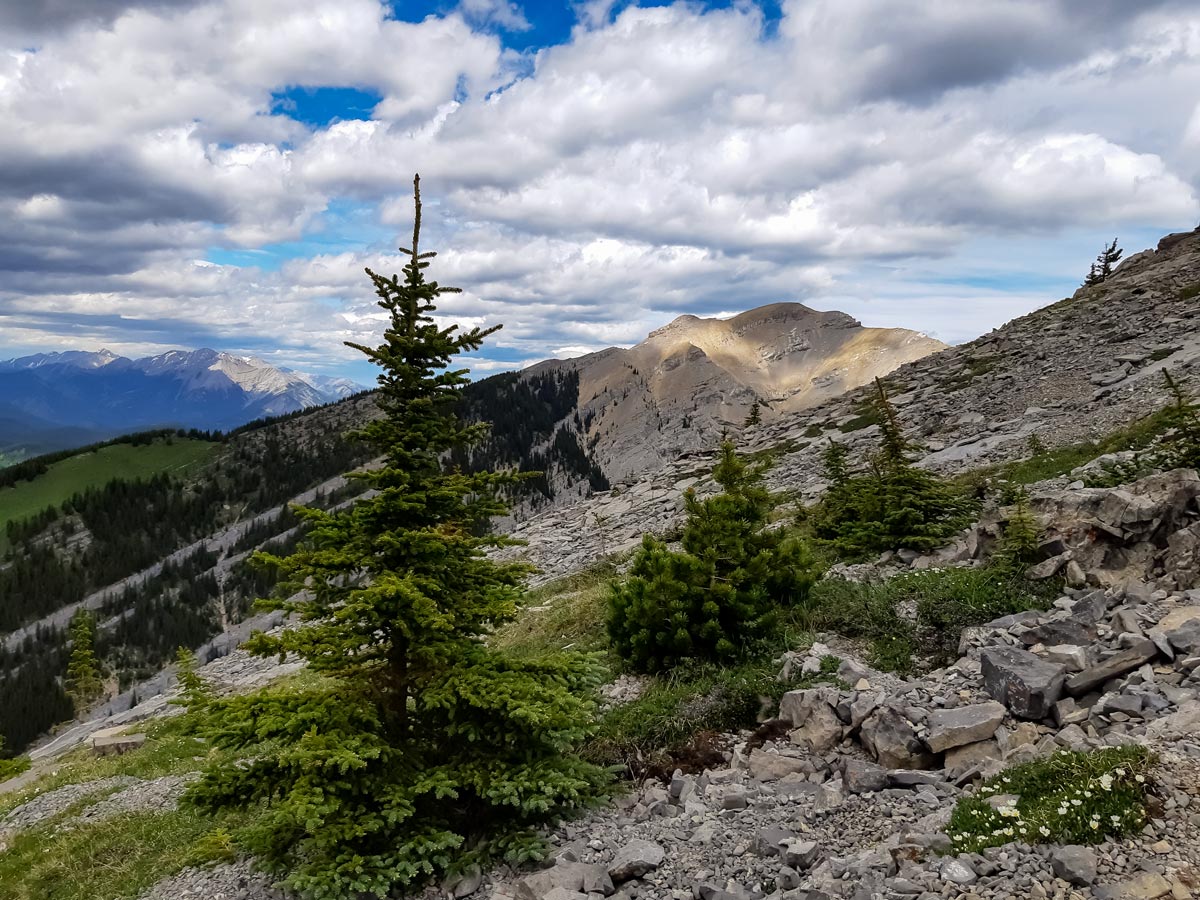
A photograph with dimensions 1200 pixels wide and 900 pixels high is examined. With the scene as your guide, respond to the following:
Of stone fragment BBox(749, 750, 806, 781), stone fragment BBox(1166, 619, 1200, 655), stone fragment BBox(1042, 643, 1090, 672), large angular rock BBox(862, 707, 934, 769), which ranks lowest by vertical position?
stone fragment BBox(749, 750, 806, 781)

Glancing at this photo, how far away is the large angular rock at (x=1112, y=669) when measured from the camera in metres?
9.09

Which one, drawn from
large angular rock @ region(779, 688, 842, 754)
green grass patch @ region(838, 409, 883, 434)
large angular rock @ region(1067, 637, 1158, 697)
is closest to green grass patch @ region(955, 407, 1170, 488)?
large angular rock @ region(1067, 637, 1158, 697)

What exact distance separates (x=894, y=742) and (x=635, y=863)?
4.02m

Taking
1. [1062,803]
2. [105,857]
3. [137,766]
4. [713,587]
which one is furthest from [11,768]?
[1062,803]

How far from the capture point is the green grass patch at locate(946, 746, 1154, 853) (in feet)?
20.3

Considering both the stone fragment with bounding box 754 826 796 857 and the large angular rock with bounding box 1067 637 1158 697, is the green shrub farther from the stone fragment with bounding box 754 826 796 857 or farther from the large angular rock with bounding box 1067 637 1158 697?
the large angular rock with bounding box 1067 637 1158 697

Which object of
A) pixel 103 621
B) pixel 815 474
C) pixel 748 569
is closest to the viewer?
pixel 748 569

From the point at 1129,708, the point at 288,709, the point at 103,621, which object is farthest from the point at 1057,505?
the point at 103,621

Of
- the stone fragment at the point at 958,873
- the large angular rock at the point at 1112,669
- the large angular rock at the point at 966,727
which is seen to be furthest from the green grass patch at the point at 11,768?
the large angular rock at the point at 1112,669

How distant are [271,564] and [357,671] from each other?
6.89ft

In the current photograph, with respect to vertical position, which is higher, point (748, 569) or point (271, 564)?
point (271, 564)

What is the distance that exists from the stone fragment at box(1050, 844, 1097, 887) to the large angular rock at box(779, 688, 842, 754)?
4245 mm

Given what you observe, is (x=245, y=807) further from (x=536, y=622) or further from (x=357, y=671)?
(x=536, y=622)

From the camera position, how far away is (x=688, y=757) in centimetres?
1092
